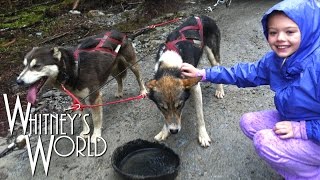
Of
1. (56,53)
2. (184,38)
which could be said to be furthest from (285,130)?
(56,53)

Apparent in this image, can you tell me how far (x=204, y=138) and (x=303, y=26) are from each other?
1921 millimetres

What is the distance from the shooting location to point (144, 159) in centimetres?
384

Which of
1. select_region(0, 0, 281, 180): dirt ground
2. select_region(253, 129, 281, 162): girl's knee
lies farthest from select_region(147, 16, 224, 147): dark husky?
select_region(253, 129, 281, 162): girl's knee

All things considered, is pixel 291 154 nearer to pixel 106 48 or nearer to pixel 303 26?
pixel 303 26

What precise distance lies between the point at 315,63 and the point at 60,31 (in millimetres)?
6475

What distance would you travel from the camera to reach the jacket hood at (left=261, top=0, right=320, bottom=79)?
8.32 feet

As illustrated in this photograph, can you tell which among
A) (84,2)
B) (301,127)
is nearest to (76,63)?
(301,127)

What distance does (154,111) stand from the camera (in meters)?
4.96

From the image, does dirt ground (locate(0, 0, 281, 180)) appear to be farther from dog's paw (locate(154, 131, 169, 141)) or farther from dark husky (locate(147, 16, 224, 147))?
dark husky (locate(147, 16, 224, 147))

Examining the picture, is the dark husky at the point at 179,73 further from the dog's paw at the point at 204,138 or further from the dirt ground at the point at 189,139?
the dirt ground at the point at 189,139

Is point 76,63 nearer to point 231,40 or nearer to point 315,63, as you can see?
point 315,63

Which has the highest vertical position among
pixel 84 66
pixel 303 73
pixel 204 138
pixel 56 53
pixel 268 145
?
pixel 303 73

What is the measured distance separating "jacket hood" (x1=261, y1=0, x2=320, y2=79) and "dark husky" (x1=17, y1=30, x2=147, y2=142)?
231 centimetres

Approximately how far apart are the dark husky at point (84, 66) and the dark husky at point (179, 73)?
2.54 feet
